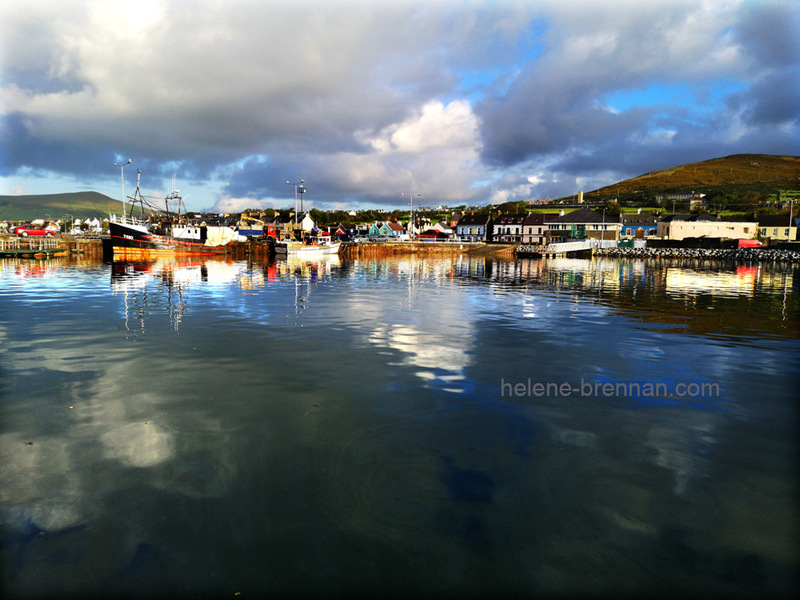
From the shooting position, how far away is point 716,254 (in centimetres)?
10700

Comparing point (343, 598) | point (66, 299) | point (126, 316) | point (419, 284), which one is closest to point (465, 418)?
point (343, 598)

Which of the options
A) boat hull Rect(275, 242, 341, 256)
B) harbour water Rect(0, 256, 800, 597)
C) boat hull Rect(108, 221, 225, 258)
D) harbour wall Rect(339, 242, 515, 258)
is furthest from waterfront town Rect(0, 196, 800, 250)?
harbour water Rect(0, 256, 800, 597)

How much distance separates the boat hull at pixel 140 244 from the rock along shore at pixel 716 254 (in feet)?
326

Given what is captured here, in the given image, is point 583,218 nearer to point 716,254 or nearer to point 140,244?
point 716,254

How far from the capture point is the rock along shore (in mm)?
94625

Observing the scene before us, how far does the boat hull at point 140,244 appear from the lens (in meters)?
75.7

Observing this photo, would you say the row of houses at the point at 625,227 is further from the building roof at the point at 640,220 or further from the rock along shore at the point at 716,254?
the rock along shore at the point at 716,254

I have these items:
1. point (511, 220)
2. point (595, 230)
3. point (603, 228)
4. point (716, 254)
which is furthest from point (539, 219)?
point (716, 254)

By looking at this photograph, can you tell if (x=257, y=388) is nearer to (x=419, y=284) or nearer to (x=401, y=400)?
(x=401, y=400)

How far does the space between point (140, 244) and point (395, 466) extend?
8494 centimetres

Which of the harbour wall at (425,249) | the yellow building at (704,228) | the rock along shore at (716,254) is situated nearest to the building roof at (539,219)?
the harbour wall at (425,249)

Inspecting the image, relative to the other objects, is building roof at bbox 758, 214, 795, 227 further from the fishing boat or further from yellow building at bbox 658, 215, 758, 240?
the fishing boat

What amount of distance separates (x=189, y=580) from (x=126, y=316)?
20.5 meters

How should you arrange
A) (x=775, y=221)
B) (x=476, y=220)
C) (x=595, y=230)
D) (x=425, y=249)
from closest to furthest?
(x=775, y=221), (x=425, y=249), (x=595, y=230), (x=476, y=220)
